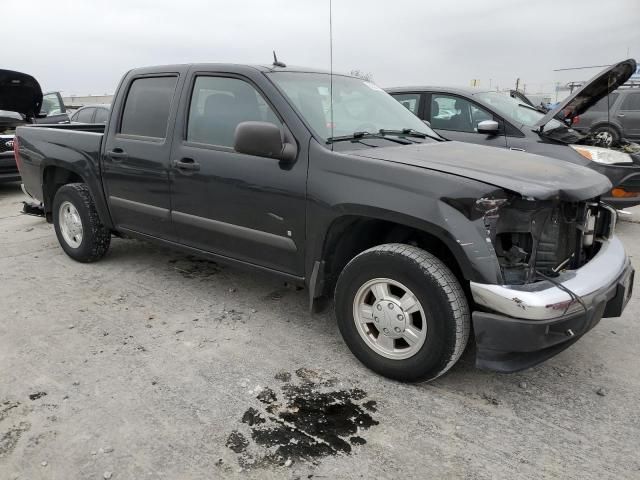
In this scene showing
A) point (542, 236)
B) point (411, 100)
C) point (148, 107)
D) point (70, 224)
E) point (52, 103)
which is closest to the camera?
point (542, 236)

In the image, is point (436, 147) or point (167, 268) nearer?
point (436, 147)

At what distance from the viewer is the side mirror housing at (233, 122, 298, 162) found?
293 centimetres

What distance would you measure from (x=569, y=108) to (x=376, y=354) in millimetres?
4137

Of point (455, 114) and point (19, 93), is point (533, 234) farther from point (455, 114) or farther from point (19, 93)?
point (19, 93)

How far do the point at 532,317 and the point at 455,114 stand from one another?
4342 mm

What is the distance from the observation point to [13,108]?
891 cm

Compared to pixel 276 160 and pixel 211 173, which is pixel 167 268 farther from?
pixel 276 160

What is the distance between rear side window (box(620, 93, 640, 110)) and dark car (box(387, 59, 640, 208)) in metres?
6.75

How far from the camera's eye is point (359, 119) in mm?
3467

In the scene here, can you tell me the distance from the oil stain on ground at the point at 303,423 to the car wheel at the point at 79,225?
8.97 ft

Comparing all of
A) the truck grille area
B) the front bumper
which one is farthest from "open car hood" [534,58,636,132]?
the front bumper

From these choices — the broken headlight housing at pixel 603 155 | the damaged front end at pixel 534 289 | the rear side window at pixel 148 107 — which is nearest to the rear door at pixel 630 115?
the broken headlight housing at pixel 603 155

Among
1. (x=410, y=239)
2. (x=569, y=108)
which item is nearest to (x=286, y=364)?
(x=410, y=239)

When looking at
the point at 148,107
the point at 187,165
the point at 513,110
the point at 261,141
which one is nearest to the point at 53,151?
the point at 148,107
